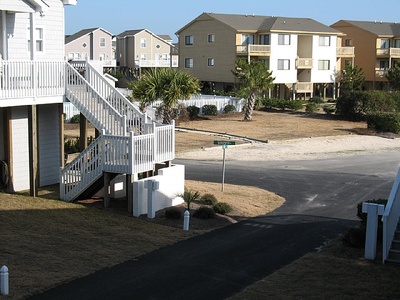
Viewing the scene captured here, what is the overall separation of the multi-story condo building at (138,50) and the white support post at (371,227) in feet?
285

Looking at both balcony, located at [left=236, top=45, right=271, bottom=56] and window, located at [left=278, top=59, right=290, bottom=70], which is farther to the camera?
window, located at [left=278, top=59, right=290, bottom=70]

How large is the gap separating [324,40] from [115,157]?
57987 millimetres

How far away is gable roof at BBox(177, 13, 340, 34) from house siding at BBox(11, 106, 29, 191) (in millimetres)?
48026

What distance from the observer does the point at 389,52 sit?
7781 centimetres

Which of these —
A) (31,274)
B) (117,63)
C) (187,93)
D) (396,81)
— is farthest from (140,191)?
(117,63)

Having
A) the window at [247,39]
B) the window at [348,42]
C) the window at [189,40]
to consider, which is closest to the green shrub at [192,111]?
the window at [247,39]

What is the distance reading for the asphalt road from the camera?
13438 mm

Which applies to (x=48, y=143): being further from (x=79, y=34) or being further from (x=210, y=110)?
(x=79, y=34)

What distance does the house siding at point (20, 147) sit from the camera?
73.7 ft

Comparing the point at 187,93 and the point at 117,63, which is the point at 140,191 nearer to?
the point at 187,93

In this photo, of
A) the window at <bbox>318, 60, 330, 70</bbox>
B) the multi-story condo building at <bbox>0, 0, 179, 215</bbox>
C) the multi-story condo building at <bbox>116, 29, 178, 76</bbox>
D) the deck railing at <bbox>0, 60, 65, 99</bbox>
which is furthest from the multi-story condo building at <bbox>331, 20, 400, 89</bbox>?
the deck railing at <bbox>0, 60, 65, 99</bbox>

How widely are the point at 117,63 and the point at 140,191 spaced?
85.8 metres

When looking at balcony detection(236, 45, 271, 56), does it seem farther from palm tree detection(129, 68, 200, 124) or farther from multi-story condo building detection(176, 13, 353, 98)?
palm tree detection(129, 68, 200, 124)

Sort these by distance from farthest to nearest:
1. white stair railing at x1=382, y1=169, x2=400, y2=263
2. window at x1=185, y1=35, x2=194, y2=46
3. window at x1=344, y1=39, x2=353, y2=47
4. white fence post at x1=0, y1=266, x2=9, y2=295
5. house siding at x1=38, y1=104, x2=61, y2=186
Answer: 1. window at x1=344, y1=39, x2=353, y2=47
2. window at x1=185, y1=35, x2=194, y2=46
3. house siding at x1=38, y1=104, x2=61, y2=186
4. white stair railing at x1=382, y1=169, x2=400, y2=263
5. white fence post at x1=0, y1=266, x2=9, y2=295
